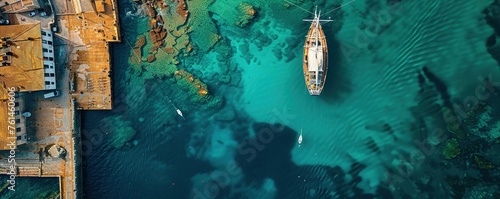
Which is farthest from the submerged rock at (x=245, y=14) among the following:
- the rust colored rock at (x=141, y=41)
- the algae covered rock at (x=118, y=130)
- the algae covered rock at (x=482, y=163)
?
the algae covered rock at (x=482, y=163)

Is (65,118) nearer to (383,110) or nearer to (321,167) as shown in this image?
(321,167)

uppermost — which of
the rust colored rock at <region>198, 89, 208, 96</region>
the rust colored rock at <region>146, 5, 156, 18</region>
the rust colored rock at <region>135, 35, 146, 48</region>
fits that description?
the rust colored rock at <region>146, 5, 156, 18</region>

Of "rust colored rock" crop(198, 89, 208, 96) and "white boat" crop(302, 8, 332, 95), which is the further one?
"rust colored rock" crop(198, 89, 208, 96)

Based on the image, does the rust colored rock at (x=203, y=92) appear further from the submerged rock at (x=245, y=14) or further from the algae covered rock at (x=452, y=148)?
the algae covered rock at (x=452, y=148)

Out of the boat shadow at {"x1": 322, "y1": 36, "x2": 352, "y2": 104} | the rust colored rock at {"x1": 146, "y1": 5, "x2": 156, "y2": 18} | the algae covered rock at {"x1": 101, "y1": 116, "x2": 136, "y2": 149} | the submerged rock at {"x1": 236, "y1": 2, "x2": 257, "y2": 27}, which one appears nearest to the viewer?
the boat shadow at {"x1": 322, "y1": 36, "x2": 352, "y2": 104}

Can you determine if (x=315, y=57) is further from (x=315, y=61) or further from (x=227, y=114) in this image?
(x=227, y=114)

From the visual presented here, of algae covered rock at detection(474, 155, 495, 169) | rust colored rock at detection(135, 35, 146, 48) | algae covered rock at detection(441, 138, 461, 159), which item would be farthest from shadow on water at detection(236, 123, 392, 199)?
rust colored rock at detection(135, 35, 146, 48)

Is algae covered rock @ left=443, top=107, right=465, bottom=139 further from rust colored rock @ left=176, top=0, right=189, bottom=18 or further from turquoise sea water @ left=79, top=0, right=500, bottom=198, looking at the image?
rust colored rock @ left=176, top=0, right=189, bottom=18
